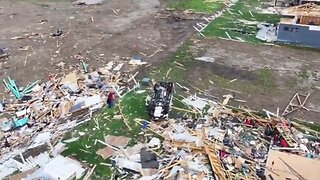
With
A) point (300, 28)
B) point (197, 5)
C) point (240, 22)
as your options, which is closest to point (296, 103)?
point (300, 28)

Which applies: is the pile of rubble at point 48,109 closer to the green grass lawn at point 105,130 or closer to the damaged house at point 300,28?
the green grass lawn at point 105,130

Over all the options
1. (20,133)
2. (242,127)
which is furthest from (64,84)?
(242,127)

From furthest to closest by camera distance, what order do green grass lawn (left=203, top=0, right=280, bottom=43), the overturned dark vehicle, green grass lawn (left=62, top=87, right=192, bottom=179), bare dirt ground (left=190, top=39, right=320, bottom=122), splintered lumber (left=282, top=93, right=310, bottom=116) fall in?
green grass lawn (left=203, top=0, right=280, bottom=43)
bare dirt ground (left=190, top=39, right=320, bottom=122)
splintered lumber (left=282, top=93, right=310, bottom=116)
the overturned dark vehicle
green grass lawn (left=62, top=87, right=192, bottom=179)

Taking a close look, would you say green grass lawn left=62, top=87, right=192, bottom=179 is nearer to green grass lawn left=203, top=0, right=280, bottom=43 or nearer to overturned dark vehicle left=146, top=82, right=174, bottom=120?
overturned dark vehicle left=146, top=82, right=174, bottom=120

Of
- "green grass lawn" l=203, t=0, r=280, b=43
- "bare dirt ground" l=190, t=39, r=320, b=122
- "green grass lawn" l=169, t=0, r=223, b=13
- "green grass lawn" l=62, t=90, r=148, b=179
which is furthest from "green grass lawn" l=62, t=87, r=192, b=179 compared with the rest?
"green grass lawn" l=169, t=0, r=223, b=13

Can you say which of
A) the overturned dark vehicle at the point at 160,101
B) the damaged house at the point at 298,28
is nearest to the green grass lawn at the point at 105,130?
the overturned dark vehicle at the point at 160,101

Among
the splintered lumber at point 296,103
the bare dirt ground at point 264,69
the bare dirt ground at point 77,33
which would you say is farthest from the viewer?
the bare dirt ground at point 77,33
